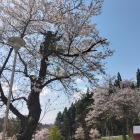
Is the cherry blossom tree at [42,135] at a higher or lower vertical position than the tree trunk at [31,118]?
higher

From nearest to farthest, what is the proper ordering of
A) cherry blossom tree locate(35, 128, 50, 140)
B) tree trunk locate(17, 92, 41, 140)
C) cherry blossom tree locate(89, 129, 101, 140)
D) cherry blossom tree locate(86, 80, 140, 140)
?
tree trunk locate(17, 92, 41, 140), cherry blossom tree locate(86, 80, 140, 140), cherry blossom tree locate(89, 129, 101, 140), cherry blossom tree locate(35, 128, 50, 140)

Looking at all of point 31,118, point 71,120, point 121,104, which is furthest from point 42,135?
point 31,118

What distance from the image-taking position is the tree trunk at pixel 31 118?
1216 centimetres

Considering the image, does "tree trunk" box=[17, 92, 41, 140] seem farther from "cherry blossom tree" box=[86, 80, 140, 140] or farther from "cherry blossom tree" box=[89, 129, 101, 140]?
"cherry blossom tree" box=[89, 129, 101, 140]

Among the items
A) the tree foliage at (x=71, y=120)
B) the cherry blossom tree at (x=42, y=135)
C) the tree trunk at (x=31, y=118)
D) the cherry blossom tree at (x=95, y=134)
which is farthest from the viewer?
the cherry blossom tree at (x=42, y=135)

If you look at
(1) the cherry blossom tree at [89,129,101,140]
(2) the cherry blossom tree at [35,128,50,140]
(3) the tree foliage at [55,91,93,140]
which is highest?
Result: (3) the tree foliage at [55,91,93,140]

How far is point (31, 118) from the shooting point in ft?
40.1

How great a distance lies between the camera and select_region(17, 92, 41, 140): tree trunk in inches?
479

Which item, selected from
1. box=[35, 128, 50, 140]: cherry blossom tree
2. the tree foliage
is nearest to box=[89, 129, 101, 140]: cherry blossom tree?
the tree foliage

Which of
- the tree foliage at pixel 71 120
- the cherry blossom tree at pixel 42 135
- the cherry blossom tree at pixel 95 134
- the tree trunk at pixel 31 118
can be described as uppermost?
the tree foliage at pixel 71 120

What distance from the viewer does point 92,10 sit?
44.9 ft

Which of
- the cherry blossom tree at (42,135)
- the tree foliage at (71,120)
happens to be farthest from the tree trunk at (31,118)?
the cherry blossom tree at (42,135)

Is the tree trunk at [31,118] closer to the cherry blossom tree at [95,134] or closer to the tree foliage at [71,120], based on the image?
the cherry blossom tree at [95,134]

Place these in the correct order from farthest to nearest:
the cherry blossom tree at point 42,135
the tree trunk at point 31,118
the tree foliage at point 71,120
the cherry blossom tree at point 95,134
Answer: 1. the cherry blossom tree at point 42,135
2. the tree foliage at point 71,120
3. the cherry blossom tree at point 95,134
4. the tree trunk at point 31,118
